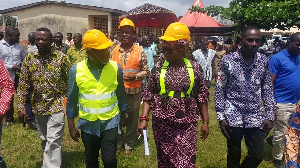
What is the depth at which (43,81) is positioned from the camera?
4172 mm

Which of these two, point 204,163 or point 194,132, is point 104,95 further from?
point 204,163

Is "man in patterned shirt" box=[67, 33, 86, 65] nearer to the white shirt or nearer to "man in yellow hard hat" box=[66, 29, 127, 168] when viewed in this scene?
"man in yellow hard hat" box=[66, 29, 127, 168]

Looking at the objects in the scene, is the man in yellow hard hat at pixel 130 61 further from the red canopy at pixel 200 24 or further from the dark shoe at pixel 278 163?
the red canopy at pixel 200 24

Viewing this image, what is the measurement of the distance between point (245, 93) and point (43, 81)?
108 inches

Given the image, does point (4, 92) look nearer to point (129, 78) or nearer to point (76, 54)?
point (129, 78)

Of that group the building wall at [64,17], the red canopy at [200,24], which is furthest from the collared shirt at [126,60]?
the building wall at [64,17]

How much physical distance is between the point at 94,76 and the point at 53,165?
1698mm

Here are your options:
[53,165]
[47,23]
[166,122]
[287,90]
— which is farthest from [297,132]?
[47,23]

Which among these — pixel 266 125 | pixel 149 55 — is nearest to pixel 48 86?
pixel 266 125

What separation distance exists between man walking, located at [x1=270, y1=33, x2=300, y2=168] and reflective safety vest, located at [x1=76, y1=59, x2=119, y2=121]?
106 inches

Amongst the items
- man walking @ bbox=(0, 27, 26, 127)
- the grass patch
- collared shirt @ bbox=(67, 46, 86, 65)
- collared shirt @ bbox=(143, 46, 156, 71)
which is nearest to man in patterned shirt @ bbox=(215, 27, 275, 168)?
the grass patch

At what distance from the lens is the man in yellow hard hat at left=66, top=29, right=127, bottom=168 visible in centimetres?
344

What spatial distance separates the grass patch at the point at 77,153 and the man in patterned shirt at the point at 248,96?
1543 millimetres

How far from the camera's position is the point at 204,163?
17.0 ft
